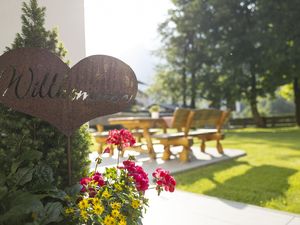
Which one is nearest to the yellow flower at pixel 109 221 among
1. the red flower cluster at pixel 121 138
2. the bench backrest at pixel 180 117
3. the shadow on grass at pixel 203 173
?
the red flower cluster at pixel 121 138

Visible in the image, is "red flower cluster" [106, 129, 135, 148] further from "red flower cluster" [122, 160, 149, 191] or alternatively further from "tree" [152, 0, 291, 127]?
"tree" [152, 0, 291, 127]

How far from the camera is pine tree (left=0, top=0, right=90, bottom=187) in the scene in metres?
2.52

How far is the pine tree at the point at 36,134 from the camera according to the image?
99.3 inches

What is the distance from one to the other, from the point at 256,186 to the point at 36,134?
339cm

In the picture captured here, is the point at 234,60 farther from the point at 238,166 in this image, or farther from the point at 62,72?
the point at 62,72

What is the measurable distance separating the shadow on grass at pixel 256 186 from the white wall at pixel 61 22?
2877 mm

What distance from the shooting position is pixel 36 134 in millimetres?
2666

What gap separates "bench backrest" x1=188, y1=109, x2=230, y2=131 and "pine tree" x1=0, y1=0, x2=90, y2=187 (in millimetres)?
4194

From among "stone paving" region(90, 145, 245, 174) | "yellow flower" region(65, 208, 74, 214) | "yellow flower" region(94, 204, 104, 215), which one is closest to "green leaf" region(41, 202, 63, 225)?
"yellow flower" region(65, 208, 74, 214)

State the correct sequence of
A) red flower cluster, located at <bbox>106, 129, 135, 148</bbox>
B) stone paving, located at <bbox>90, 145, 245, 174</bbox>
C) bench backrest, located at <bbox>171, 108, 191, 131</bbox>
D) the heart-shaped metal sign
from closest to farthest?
the heart-shaped metal sign
red flower cluster, located at <bbox>106, 129, 135, 148</bbox>
stone paving, located at <bbox>90, 145, 245, 174</bbox>
bench backrest, located at <bbox>171, 108, 191, 131</bbox>

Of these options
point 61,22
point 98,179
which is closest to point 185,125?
point 61,22

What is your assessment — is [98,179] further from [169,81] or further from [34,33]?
[169,81]

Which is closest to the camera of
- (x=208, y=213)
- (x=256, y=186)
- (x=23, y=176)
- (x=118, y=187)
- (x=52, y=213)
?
(x=52, y=213)

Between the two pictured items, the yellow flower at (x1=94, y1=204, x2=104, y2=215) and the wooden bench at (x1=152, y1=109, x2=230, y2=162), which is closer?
the yellow flower at (x1=94, y1=204, x2=104, y2=215)
